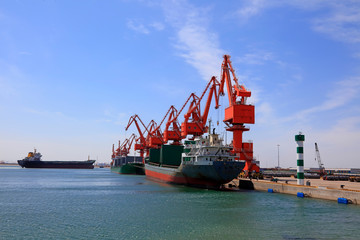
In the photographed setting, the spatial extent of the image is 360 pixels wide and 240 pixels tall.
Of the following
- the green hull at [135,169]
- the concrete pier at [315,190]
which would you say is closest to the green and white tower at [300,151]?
the concrete pier at [315,190]

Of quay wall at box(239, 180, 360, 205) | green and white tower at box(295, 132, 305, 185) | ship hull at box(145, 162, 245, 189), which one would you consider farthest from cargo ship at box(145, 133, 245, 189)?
green and white tower at box(295, 132, 305, 185)

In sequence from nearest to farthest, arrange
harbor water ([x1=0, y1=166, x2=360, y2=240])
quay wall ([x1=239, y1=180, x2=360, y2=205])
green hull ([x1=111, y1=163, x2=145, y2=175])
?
harbor water ([x1=0, y1=166, x2=360, y2=240]) → quay wall ([x1=239, y1=180, x2=360, y2=205]) → green hull ([x1=111, y1=163, x2=145, y2=175])

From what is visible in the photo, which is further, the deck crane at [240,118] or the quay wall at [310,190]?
the deck crane at [240,118]

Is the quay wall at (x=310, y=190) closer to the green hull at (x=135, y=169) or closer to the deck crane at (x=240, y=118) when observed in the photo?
the deck crane at (x=240, y=118)

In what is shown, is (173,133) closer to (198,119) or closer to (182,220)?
(198,119)

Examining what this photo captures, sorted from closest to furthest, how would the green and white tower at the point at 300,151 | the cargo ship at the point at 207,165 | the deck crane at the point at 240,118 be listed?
the green and white tower at the point at 300,151 → the cargo ship at the point at 207,165 → the deck crane at the point at 240,118

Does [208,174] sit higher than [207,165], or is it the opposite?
[207,165]

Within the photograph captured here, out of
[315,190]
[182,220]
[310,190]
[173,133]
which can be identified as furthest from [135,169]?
[182,220]

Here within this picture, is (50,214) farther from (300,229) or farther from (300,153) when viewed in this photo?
(300,153)

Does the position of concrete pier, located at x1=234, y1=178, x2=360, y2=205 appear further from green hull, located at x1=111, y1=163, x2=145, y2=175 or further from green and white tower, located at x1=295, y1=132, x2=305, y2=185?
green hull, located at x1=111, y1=163, x2=145, y2=175

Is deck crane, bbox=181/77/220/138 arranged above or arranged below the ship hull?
above

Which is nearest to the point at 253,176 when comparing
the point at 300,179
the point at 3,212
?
the point at 300,179

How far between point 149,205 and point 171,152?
47.7 m

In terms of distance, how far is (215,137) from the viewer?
60.2 m
